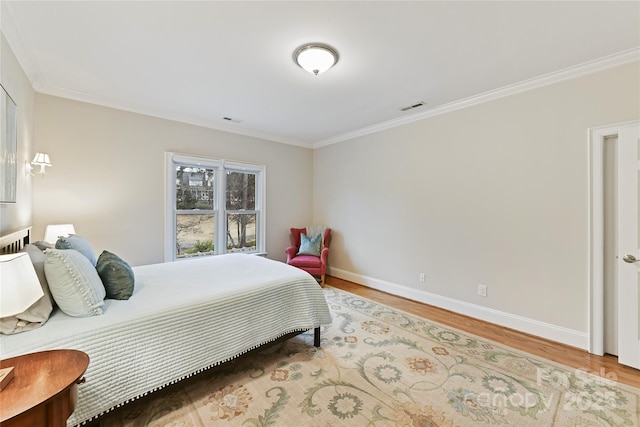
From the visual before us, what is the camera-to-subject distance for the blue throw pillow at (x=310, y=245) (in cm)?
477

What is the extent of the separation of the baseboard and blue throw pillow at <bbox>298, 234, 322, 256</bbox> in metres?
0.92

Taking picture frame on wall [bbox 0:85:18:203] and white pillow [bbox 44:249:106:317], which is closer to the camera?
white pillow [bbox 44:249:106:317]

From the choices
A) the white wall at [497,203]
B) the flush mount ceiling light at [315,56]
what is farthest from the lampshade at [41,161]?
the white wall at [497,203]

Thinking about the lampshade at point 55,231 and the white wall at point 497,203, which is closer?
the white wall at point 497,203

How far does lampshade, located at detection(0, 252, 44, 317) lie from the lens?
107cm

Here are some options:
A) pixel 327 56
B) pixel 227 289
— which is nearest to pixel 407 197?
pixel 327 56

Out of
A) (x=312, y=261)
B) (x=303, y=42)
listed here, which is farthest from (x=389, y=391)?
(x=303, y=42)

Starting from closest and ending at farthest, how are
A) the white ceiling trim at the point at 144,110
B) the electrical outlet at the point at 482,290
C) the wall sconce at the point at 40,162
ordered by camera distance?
the wall sconce at the point at 40,162 → the white ceiling trim at the point at 144,110 → the electrical outlet at the point at 482,290

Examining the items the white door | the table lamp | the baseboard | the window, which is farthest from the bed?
the white door

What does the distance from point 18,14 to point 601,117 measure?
4.73 meters

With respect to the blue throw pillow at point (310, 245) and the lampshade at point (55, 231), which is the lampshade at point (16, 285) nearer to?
the lampshade at point (55, 231)

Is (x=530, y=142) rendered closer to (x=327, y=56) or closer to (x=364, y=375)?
(x=327, y=56)

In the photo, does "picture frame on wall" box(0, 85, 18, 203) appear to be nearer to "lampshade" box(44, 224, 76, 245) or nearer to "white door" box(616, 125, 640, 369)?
"lampshade" box(44, 224, 76, 245)

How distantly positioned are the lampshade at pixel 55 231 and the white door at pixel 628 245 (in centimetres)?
530
